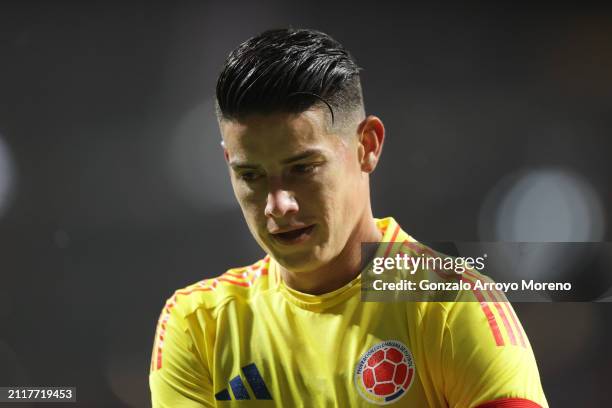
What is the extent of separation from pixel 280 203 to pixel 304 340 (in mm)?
335

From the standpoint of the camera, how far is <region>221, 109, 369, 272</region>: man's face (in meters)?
1.52

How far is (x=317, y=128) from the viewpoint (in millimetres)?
1529

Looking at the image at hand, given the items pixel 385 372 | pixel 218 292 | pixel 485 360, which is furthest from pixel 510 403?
pixel 218 292

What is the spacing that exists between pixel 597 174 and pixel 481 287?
769 millimetres

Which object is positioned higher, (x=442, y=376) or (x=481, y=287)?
(x=481, y=287)

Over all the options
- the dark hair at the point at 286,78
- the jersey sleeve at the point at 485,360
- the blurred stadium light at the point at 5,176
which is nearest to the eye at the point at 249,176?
the dark hair at the point at 286,78

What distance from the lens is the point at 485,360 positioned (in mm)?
1471

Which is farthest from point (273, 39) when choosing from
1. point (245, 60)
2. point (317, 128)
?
point (317, 128)

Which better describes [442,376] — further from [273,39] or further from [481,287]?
[273,39]

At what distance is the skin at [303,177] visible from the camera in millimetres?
Result: 1524

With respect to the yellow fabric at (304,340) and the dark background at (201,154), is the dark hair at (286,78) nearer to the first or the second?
the yellow fabric at (304,340)

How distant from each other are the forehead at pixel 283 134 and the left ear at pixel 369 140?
11cm

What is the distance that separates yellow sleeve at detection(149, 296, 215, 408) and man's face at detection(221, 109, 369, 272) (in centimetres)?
29

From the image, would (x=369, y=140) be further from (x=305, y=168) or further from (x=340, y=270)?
(x=340, y=270)
